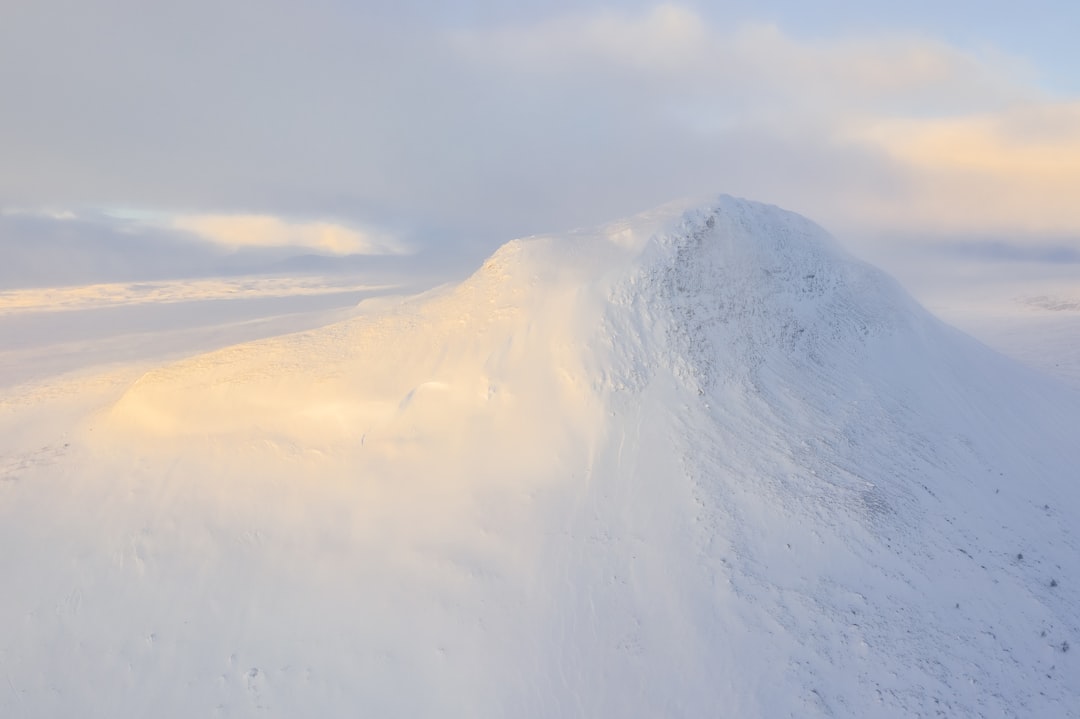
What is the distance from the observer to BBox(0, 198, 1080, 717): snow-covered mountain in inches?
450

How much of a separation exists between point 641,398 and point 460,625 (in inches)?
310

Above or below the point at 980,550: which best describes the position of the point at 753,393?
above

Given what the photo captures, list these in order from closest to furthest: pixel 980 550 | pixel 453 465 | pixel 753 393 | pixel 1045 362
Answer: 1. pixel 980 550
2. pixel 453 465
3. pixel 753 393
4. pixel 1045 362

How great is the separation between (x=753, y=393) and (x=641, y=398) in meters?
3.47

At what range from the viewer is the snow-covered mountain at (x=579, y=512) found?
11438 mm

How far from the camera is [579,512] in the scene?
1455 cm

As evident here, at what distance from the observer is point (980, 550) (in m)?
14.0

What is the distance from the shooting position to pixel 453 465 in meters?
16.3

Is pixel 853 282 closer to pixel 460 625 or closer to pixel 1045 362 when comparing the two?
pixel 460 625

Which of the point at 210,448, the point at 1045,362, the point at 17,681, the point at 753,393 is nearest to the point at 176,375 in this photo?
the point at 210,448

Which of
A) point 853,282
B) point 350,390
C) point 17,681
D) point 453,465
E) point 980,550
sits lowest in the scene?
point 17,681

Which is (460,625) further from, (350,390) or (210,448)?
(210,448)

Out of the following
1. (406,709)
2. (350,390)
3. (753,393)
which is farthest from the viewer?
(350,390)

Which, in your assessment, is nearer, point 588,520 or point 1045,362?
point 588,520
